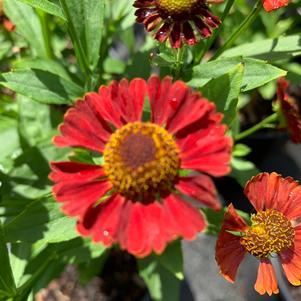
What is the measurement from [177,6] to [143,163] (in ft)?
0.94

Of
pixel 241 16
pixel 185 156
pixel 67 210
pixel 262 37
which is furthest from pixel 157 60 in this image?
pixel 262 37

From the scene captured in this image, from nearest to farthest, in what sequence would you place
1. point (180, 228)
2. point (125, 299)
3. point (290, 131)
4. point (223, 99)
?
point (180, 228) < point (223, 99) < point (290, 131) < point (125, 299)

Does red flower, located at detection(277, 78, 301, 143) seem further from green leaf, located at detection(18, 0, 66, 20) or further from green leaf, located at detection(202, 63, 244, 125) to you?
green leaf, located at detection(18, 0, 66, 20)

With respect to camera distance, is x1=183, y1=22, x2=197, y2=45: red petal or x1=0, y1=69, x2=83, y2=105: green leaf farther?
x1=0, y1=69, x2=83, y2=105: green leaf

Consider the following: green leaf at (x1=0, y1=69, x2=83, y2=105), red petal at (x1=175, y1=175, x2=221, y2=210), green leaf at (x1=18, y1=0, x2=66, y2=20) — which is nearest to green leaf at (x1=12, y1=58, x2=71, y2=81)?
green leaf at (x1=0, y1=69, x2=83, y2=105)

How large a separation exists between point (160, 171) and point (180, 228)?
11cm

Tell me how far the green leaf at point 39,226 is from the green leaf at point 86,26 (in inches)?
12.6

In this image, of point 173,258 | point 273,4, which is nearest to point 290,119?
point 273,4

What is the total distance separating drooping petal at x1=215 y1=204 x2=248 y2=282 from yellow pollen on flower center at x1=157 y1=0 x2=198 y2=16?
0.34 metres

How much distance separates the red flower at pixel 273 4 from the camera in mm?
887

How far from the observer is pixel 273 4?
90 centimetres

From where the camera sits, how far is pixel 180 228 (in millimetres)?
695

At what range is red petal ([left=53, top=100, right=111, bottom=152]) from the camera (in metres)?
0.78

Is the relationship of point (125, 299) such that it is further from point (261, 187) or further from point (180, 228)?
point (180, 228)
